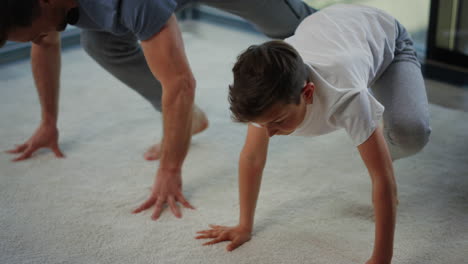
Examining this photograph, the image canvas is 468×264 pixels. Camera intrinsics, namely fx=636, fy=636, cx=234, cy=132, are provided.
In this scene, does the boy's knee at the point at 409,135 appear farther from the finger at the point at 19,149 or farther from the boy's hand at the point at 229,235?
the finger at the point at 19,149

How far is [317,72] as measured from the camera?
4.22 feet

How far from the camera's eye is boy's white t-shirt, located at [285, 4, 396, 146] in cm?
125

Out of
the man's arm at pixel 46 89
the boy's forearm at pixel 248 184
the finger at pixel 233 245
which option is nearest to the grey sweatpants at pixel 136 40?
the man's arm at pixel 46 89

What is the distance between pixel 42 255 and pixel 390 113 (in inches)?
35.5

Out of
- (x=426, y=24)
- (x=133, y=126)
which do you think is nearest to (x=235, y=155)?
(x=133, y=126)

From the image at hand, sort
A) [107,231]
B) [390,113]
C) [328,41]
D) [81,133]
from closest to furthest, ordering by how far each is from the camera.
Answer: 1. [328,41]
2. [390,113]
3. [107,231]
4. [81,133]

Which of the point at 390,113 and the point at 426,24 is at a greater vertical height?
the point at 390,113

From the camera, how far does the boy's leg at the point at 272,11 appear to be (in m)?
1.69

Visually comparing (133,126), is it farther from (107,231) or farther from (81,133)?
(107,231)

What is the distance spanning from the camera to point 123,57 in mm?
1850

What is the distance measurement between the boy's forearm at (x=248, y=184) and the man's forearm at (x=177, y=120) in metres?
0.22

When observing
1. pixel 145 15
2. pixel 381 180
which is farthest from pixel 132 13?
pixel 381 180

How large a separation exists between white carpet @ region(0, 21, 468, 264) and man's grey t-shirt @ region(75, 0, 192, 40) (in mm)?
515

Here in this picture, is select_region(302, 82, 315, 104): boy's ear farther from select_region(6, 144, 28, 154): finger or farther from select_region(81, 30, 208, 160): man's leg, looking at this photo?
select_region(6, 144, 28, 154): finger
